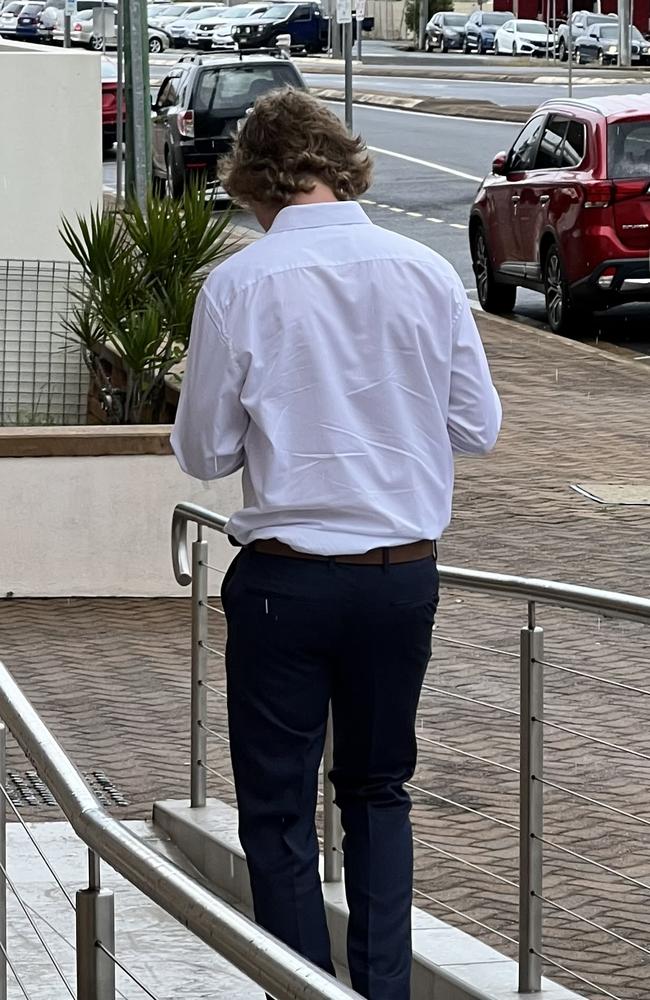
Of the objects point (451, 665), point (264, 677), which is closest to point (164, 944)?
point (264, 677)

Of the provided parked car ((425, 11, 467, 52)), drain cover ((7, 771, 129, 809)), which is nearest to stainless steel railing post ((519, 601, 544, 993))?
drain cover ((7, 771, 129, 809))

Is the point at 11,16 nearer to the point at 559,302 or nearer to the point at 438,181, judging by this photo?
the point at 438,181

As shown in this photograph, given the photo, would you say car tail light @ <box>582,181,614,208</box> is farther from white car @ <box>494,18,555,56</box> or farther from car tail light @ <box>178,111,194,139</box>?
white car @ <box>494,18,555,56</box>

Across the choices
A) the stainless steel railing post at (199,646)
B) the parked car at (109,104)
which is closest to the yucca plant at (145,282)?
the stainless steel railing post at (199,646)

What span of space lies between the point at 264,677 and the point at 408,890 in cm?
55

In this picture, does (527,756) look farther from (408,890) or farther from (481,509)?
(481,509)

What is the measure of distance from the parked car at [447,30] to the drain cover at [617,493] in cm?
6509

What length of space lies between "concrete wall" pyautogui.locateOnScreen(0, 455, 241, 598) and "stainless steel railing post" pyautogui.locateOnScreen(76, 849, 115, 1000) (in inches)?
266

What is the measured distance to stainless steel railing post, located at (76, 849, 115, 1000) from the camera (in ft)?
8.30

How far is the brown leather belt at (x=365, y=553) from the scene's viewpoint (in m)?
3.55

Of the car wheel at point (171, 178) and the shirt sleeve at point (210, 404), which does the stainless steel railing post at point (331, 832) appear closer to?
the shirt sleeve at point (210, 404)

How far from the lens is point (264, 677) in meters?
3.63

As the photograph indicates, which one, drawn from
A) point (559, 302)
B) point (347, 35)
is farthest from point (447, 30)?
point (559, 302)

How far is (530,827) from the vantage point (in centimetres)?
429
